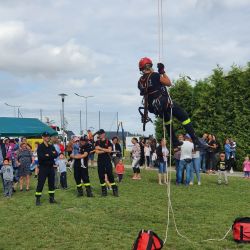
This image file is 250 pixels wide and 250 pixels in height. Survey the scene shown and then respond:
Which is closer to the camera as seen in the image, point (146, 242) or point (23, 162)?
point (146, 242)

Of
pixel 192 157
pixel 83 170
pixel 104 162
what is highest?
pixel 192 157

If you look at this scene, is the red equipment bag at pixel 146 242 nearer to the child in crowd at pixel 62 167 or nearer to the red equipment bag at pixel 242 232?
the red equipment bag at pixel 242 232

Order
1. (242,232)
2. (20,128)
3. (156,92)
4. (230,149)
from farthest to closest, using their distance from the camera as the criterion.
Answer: (20,128), (230,149), (242,232), (156,92)

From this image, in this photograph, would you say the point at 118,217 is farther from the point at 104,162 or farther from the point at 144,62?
the point at 144,62

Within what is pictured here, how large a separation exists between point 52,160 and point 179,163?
561 cm

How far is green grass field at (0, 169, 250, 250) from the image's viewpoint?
26.6 feet

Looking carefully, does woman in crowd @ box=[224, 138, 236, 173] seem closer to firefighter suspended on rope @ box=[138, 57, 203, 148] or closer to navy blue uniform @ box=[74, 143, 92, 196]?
navy blue uniform @ box=[74, 143, 92, 196]

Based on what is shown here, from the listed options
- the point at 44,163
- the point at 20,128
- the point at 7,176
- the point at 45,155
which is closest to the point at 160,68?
the point at 45,155

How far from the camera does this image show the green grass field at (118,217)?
8.10m

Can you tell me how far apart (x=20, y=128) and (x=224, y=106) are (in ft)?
35.1

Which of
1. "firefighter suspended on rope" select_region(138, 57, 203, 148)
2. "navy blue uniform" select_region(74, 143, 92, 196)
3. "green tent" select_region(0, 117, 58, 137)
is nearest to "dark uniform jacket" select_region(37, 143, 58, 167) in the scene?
"navy blue uniform" select_region(74, 143, 92, 196)

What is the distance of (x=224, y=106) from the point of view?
22297 millimetres

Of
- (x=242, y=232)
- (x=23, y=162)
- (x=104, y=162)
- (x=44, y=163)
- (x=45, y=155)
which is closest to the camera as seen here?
(x=242, y=232)

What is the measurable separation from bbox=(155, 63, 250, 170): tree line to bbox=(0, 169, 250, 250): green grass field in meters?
7.31
